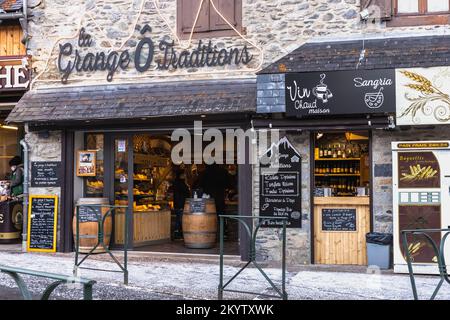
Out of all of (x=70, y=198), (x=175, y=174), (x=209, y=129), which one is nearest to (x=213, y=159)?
(x=175, y=174)

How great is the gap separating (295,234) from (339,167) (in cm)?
139

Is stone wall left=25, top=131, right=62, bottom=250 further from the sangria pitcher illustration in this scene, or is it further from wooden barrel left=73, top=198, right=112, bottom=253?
the sangria pitcher illustration

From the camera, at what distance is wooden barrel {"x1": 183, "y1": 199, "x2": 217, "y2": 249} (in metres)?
11.3

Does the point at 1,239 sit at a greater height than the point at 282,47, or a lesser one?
lesser

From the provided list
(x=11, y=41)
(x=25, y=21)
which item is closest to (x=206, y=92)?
(x=25, y=21)

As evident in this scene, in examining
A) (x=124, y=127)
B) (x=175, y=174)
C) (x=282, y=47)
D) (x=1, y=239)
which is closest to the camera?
(x=282, y=47)

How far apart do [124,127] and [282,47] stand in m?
3.24

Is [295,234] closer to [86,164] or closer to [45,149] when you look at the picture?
[86,164]

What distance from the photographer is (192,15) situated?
35.1ft

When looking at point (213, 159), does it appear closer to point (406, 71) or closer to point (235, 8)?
point (235, 8)

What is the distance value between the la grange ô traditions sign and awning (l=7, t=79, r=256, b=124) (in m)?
0.35

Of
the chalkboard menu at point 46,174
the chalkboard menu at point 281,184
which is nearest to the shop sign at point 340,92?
the chalkboard menu at point 281,184

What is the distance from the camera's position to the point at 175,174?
13359 millimetres

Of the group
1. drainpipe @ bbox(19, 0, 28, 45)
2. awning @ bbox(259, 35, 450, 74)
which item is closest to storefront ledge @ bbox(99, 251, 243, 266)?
awning @ bbox(259, 35, 450, 74)
